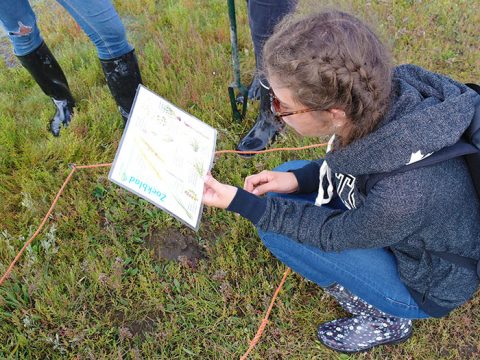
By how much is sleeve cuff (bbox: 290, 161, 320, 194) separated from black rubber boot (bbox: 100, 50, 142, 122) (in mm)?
1479

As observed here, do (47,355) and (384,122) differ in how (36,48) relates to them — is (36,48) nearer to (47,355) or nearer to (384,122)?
(47,355)

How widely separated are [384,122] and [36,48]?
2.53m

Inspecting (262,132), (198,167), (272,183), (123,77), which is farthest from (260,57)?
(198,167)

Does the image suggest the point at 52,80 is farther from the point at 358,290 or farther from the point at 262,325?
the point at 358,290

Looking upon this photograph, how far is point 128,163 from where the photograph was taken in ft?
5.99

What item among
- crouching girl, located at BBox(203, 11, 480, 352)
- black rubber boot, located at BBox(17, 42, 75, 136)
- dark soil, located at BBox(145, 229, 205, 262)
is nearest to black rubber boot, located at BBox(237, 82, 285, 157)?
dark soil, located at BBox(145, 229, 205, 262)

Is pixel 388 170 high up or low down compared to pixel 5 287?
up

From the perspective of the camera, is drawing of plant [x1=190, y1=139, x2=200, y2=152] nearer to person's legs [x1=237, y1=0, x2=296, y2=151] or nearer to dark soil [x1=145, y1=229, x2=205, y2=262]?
dark soil [x1=145, y1=229, x2=205, y2=262]

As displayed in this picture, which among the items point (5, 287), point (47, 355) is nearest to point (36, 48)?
point (5, 287)

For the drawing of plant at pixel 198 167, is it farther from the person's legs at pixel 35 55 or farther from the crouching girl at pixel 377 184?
the person's legs at pixel 35 55

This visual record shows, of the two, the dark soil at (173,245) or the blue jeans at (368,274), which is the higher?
the blue jeans at (368,274)

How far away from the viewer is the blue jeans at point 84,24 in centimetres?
261

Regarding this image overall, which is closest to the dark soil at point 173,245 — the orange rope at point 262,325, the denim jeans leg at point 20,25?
the orange rope at point 262,325

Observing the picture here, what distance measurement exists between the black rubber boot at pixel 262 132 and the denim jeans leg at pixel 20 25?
5.22 feet
